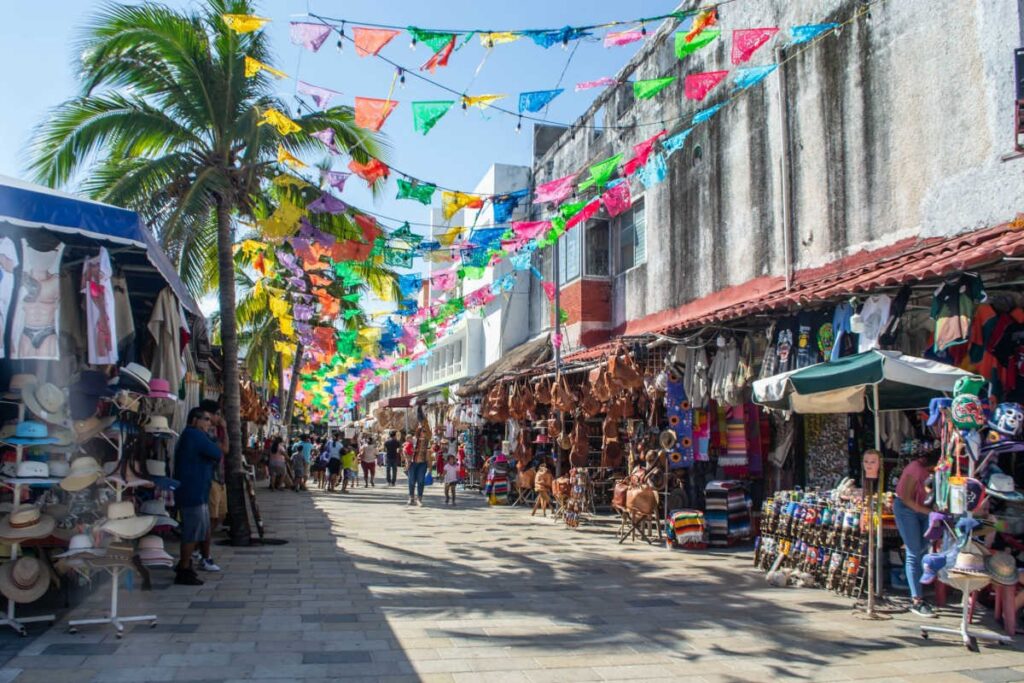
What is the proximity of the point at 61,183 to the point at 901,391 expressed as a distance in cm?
1177

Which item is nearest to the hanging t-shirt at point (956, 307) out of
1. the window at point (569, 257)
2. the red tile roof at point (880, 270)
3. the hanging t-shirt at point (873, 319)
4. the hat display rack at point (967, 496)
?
the red tile roof at point (880, 270)

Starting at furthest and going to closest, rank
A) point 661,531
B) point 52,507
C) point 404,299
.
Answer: point 404,299 → point 661,531 → point 52,507

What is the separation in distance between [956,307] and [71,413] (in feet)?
27.8

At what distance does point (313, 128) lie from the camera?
1317 centimetres

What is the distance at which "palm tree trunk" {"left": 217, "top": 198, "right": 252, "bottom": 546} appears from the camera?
1191 cm

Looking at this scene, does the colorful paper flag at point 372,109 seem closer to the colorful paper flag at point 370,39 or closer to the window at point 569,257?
the colorful paper flag at point 370,39

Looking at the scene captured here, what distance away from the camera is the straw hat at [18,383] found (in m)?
6.87

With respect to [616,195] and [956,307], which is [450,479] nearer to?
[616,195]

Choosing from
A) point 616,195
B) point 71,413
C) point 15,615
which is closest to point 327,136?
point 616,195

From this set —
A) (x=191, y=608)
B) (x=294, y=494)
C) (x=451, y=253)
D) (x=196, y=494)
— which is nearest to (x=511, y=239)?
(x=451, y=253)

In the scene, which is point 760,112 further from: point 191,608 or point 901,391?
point 191,608

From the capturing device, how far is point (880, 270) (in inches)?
349

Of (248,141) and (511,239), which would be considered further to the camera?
(511,239)

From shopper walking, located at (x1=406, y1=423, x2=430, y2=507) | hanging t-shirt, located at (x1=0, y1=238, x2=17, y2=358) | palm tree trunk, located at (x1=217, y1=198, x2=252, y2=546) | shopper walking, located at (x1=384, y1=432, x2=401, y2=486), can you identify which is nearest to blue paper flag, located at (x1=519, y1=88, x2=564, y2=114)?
palm tree trunk, located at (x1=217, y1=198, x2=252, y2=546)
